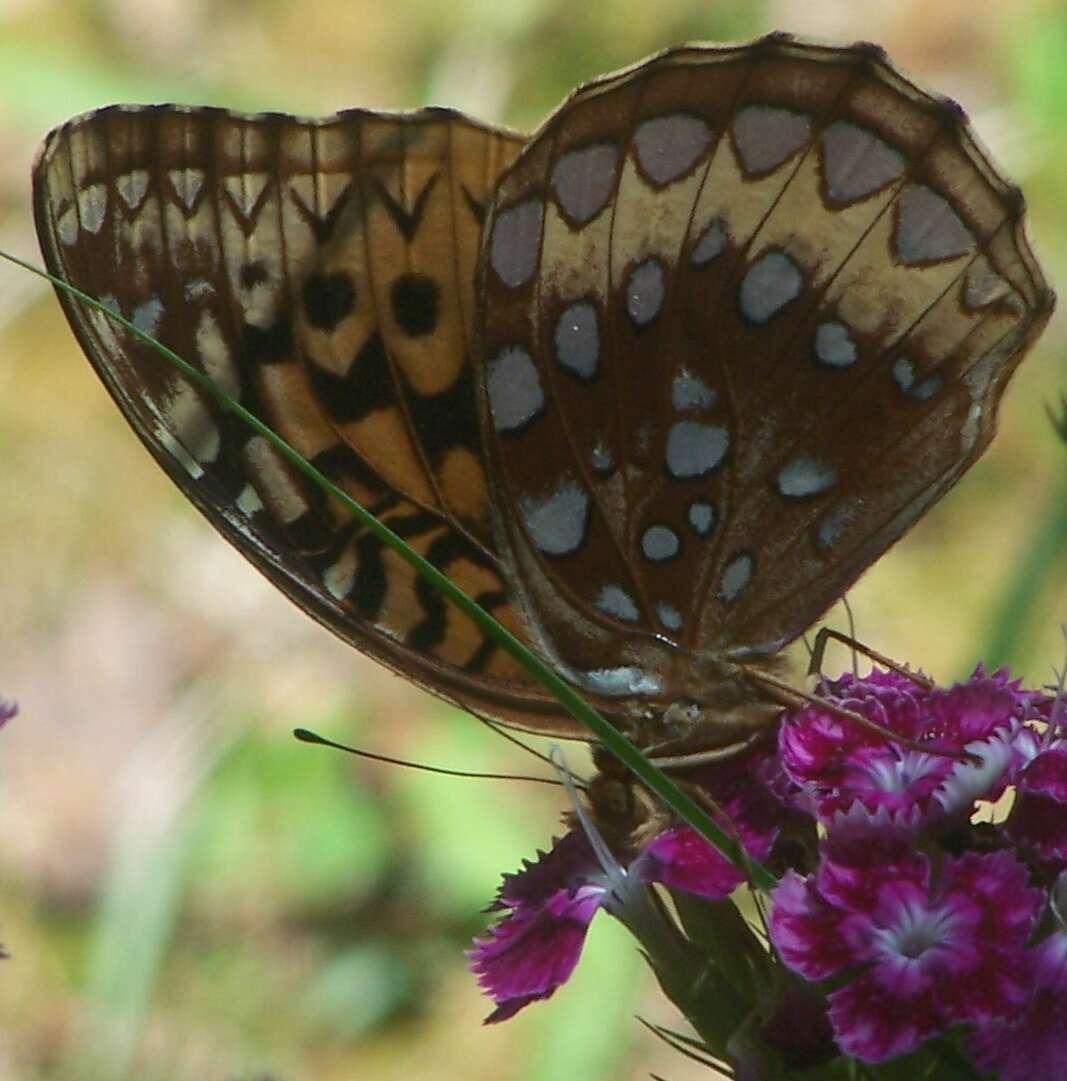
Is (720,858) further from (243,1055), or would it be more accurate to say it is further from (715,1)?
(715,1)

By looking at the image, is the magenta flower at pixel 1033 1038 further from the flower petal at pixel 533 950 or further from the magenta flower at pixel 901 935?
the flower petal at pixel 533 950

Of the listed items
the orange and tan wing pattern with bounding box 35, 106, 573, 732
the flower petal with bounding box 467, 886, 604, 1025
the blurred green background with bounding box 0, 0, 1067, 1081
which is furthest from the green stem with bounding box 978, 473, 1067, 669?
the flower petal with bounding box 467, 886, 604, 1025

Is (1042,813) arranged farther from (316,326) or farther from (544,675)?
(316,326)

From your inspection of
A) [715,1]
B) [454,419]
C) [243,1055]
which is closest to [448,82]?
[715,1]

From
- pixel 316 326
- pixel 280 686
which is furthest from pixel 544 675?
pixel 280 686

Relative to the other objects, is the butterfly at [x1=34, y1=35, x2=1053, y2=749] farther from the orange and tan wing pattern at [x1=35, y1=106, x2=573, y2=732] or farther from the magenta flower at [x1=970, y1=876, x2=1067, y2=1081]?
the magenta flower at [x1=970, y1=876, x2=1067, y2=1081]

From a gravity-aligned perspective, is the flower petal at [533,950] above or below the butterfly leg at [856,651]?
below

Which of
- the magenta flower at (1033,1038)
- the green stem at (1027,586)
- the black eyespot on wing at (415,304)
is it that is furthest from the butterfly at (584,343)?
the green stem at (1027,586)
